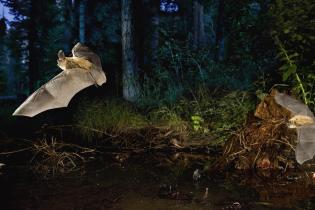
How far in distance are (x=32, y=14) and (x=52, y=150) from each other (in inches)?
437

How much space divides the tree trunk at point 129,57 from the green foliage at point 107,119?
1.97 ft

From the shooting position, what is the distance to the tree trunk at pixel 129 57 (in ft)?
26.2

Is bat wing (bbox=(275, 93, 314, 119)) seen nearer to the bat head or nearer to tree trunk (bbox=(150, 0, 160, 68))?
the bat head

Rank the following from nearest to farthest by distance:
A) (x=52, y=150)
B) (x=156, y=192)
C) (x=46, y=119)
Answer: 1. (x=156, y=192)
2. (x=52, y=150)
3. (x=46, y=119)

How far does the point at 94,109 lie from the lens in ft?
24.3

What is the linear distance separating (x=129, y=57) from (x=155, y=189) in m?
4.72

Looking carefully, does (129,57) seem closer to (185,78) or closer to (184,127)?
(185,78)

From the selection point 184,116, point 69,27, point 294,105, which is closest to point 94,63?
point 294,105

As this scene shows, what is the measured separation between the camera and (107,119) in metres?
6.93

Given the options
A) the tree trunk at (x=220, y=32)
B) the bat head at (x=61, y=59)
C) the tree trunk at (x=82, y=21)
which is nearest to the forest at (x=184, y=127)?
the tree trunk at (x=82, y=21)

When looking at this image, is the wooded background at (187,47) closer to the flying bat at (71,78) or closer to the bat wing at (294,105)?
the bat wing at (294,105)

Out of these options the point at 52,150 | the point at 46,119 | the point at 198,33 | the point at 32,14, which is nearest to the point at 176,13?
the point at 198,33

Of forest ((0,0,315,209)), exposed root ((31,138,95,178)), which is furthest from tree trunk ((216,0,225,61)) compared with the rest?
exposed root ((31,138,95,178))

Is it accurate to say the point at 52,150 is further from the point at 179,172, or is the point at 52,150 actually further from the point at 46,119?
the point at 46,119
